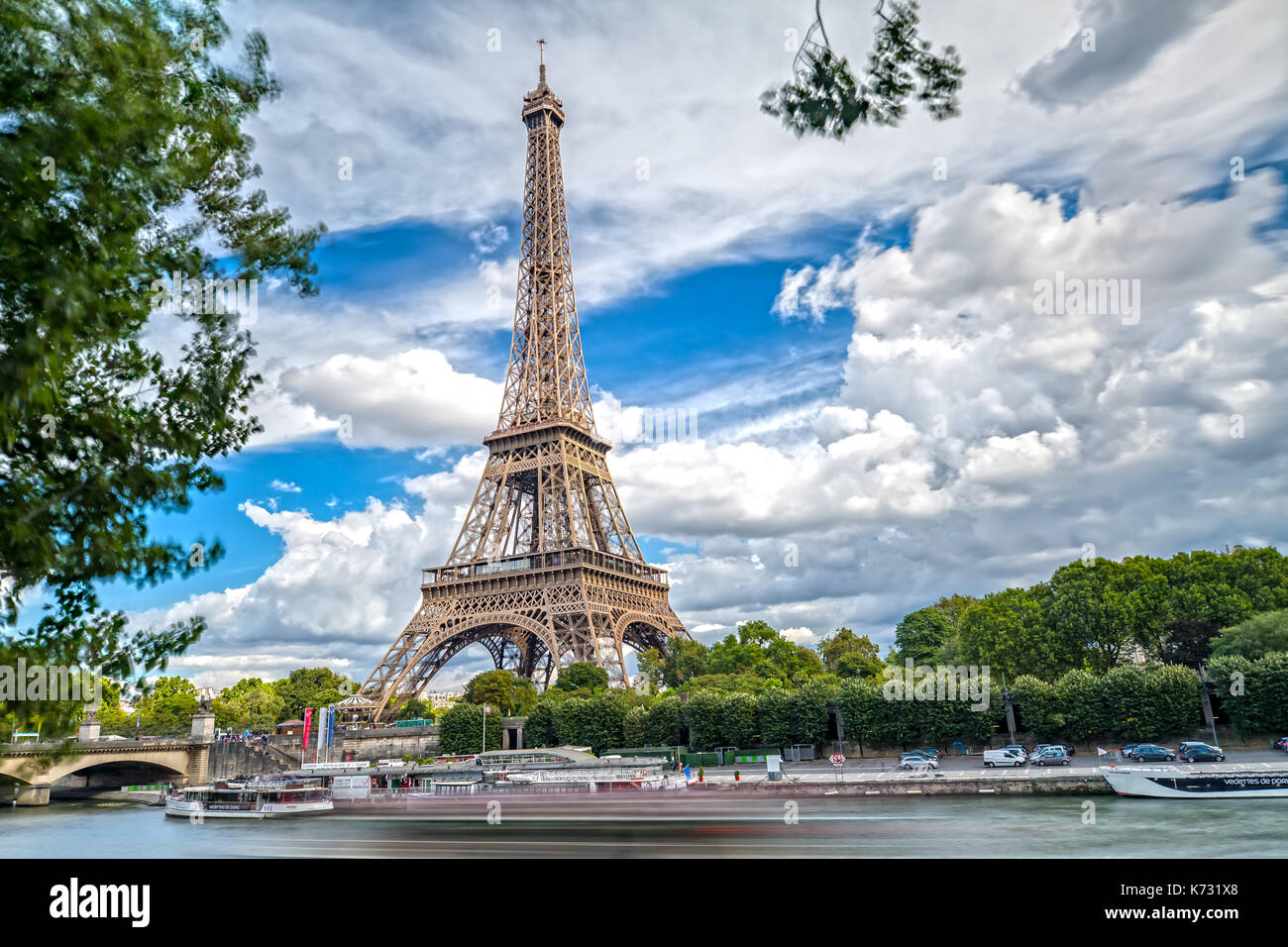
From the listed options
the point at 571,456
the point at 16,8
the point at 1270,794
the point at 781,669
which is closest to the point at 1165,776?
the point at 1270,794

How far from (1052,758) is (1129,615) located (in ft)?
61.0

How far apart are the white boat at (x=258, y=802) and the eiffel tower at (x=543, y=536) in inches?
685

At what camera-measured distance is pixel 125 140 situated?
6852 millimetres

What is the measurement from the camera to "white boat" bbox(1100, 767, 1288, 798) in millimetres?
31172

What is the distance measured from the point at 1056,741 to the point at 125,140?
55.5 m

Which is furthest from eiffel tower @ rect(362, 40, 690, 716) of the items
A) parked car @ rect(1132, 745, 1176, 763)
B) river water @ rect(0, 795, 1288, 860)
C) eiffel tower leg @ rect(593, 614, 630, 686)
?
parked car @ rect(1132, 745, 1176, 763)

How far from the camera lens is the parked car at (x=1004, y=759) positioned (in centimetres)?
4344

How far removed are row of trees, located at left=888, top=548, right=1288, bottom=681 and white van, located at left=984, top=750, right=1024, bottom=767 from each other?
15.5 m

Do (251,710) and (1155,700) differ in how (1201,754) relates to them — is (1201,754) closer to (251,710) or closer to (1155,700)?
(1155,700)

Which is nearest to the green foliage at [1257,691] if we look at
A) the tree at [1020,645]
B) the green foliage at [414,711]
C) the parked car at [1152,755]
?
the parked car at [1152,755]

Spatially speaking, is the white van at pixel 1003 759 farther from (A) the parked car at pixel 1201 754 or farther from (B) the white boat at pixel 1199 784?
(B) the white boat at pixel 1199 784
